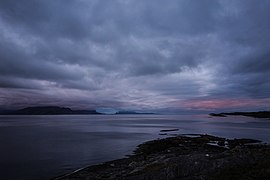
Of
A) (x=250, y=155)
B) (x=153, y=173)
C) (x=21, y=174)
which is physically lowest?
(x=21, y=174)

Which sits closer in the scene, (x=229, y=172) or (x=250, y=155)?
(x=229, y=172)

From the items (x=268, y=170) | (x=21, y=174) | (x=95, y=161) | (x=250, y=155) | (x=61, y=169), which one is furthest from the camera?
(x=95, y=161)

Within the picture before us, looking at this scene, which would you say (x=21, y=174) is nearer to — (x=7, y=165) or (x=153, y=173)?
(x=7, y=165)

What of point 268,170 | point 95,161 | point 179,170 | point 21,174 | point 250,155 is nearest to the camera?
point 268,170

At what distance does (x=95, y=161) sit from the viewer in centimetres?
3353

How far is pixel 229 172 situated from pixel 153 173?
20.7 ft

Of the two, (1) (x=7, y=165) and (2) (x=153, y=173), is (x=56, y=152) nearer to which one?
(1) (x=7, y=165)

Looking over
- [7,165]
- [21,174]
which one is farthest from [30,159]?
[21,174]

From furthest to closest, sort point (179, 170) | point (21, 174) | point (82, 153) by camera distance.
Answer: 1. point (82, 153)
2. point (21, 174)
3. point (179, 170)

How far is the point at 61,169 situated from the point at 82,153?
11.3 m

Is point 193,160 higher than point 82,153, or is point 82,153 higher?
point 193,160

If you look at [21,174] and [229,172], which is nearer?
[229,172]

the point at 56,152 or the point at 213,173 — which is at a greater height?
the point at 213,173

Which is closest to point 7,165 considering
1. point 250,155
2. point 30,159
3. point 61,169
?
point 30,159
